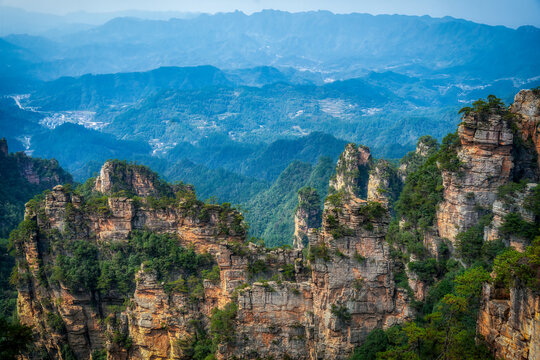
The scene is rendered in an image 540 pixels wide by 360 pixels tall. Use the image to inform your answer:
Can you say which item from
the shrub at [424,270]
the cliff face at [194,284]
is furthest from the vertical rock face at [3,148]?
the shrub at [424,270]

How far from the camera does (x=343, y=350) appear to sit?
25844 mm

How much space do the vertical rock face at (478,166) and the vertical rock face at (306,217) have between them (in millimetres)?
25979

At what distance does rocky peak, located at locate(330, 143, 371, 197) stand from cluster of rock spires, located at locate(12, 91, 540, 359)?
21.3 metres

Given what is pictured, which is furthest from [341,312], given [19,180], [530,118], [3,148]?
[3,148]

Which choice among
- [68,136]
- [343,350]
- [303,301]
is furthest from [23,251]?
[68,136]

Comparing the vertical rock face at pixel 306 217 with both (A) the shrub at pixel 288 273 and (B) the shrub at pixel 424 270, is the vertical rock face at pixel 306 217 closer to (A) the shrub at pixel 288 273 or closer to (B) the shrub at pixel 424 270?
(B) the shrub at pixel 424 270

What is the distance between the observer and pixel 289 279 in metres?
28.6

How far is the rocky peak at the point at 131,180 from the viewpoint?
4775 centimetres

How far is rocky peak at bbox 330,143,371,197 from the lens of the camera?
184 feet

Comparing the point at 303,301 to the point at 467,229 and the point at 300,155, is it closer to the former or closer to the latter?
the point at 467,229

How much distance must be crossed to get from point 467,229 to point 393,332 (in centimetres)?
1141

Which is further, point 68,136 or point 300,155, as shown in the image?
point 68,136

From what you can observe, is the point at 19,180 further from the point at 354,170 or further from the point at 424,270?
the point at 424,270

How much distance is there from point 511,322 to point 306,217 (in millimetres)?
40484
